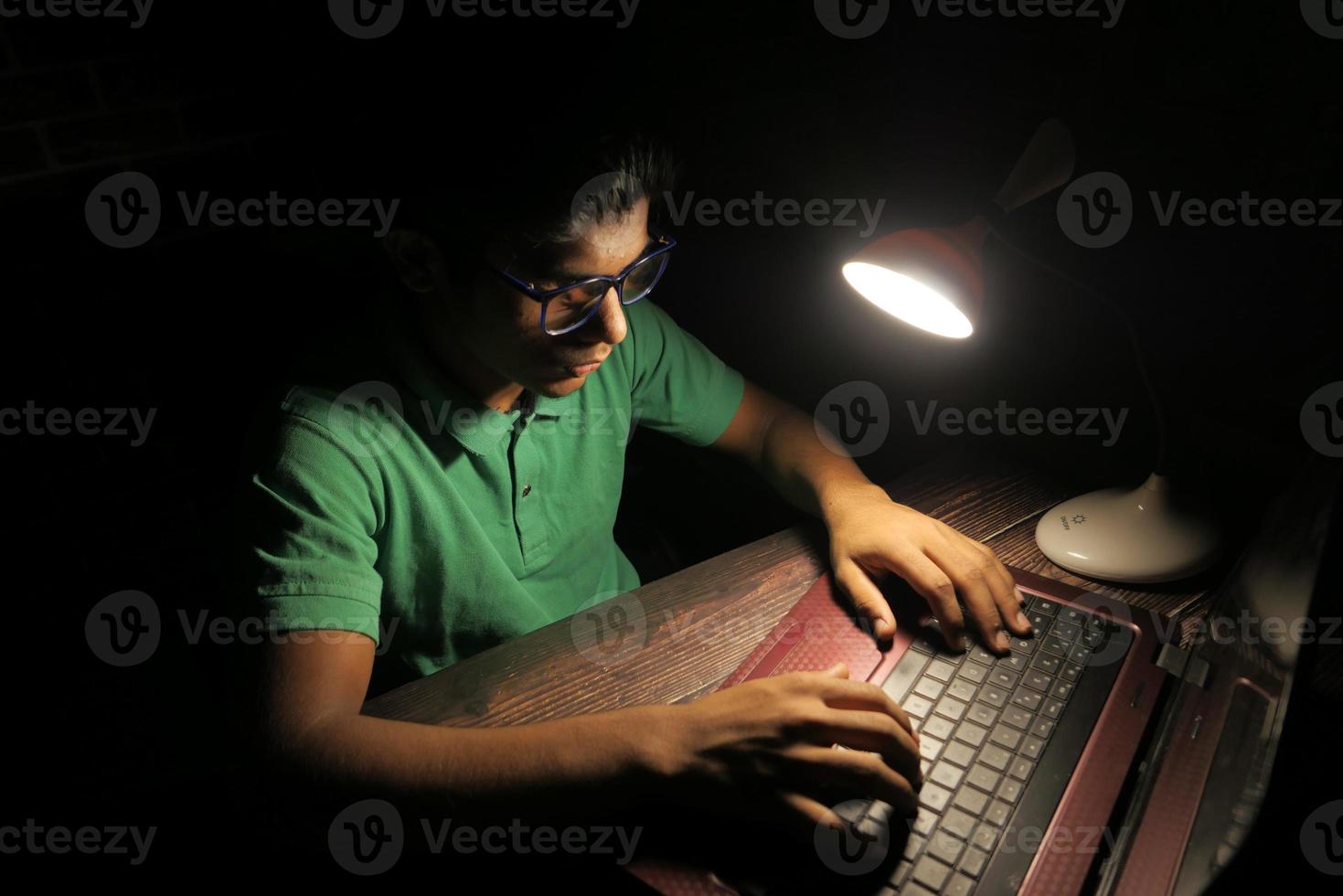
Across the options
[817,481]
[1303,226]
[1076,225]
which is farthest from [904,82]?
[817,481]

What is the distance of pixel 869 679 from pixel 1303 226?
850 millimetres

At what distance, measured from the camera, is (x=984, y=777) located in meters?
0.85

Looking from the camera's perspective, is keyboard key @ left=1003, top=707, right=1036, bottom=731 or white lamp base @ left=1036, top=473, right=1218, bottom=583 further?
white lamp base @ left=1036, top=473, right=1218, bottom=583

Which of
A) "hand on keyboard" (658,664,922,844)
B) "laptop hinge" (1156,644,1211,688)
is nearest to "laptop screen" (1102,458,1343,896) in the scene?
"laptop hinge" (1156,644,1211,688)

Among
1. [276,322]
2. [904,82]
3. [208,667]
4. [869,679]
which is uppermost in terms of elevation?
[904,82]

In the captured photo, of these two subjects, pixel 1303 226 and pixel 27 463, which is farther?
pixel 27 463

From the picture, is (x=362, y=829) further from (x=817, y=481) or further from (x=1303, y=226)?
(x=1303, y=226)

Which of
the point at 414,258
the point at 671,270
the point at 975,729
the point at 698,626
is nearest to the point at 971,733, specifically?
the point at 975,729

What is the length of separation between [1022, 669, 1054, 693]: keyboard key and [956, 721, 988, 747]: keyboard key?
8 centimetres

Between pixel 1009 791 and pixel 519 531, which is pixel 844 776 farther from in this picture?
pixel 519 531

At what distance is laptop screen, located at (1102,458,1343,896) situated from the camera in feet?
2.10

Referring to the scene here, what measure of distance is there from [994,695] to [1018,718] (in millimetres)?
36

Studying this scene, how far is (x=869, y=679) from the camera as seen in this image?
97 cm

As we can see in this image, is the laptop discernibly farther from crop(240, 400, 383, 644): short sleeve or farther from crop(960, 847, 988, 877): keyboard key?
crop(240, 400, 383, 644): short sleeve
